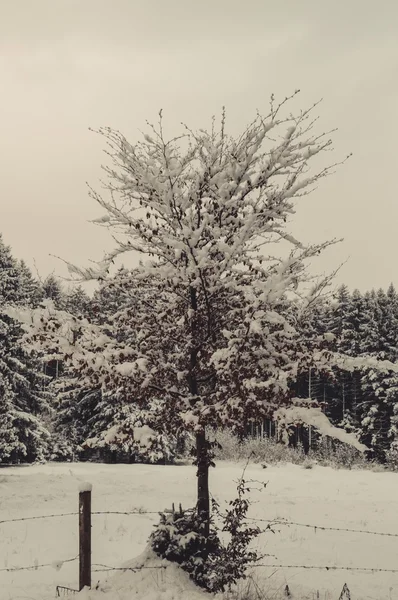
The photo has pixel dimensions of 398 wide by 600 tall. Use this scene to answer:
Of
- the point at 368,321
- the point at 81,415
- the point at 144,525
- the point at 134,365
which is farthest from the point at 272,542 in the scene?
the point at 368,321

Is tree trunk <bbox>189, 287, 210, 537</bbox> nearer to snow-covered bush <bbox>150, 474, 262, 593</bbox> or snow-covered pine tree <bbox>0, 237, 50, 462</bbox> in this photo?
snow-covered bush <bbox>150, 474, 262, 593</bbox>

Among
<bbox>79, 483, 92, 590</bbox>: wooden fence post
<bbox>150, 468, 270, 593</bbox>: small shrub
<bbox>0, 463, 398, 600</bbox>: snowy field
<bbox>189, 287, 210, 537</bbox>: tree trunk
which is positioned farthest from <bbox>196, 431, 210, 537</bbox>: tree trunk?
<bbox>79, 483, 92, 590</bbox>: wooden fence post

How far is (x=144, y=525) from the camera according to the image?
470 inches

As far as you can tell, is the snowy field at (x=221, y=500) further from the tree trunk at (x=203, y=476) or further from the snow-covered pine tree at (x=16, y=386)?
the snow-covered pine tree at (x=16, y=386)

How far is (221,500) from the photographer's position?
15539 mm

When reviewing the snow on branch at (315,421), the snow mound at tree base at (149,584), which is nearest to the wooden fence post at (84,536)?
the snow mound at tree base at (149,584)

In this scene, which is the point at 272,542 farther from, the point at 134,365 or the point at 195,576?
the point at 134,365

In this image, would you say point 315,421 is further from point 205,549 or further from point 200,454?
point 205,549

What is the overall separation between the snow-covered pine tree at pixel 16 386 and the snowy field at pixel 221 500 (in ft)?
4.83

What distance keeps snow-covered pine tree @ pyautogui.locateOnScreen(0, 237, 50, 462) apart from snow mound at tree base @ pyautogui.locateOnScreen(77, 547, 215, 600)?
16.3m

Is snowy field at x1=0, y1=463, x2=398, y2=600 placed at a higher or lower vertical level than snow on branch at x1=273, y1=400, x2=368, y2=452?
lower

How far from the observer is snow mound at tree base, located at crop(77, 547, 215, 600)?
5.83 m

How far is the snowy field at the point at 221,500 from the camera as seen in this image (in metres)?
7.48

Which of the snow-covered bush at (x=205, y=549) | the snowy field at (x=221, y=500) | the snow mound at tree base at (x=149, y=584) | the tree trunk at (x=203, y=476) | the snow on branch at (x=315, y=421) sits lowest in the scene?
the snowy field at (x=221, y=500)
